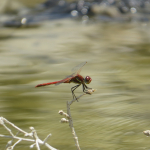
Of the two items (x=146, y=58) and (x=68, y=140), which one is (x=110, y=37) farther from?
(x=68, y=140)

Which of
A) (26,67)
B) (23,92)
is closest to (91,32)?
(26,67)

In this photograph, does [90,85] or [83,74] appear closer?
[90,85]

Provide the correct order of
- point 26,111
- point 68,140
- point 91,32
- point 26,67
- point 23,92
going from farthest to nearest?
point 91,32, point 26,67, point 23,92, point 26,111, point 68,140

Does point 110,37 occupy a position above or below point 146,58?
above

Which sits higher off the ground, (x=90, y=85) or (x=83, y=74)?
(x=83, y=74)
